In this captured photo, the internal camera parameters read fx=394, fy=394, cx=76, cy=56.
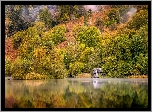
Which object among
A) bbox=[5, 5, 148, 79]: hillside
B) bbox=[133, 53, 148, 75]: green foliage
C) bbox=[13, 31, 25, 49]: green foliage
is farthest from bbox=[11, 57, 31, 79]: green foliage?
bbox=[133, 53, 148, 75]: green foliage

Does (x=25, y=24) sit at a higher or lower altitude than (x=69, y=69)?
higher

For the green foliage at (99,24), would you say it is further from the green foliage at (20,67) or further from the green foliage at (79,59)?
the green foliage at (20,67)

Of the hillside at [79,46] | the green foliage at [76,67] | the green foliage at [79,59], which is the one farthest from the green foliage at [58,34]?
the green foliage at [76,67]

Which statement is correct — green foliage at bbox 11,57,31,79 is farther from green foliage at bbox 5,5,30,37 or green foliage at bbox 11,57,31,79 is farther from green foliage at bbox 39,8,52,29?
green foliage at bbox 39,8,52,29

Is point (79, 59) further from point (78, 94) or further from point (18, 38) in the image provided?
point (18, 38)

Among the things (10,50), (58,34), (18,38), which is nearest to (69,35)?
(58,34)

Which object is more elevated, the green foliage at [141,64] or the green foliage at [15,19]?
the green foliage at [15,19]

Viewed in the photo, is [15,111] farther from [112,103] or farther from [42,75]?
[112,103]
